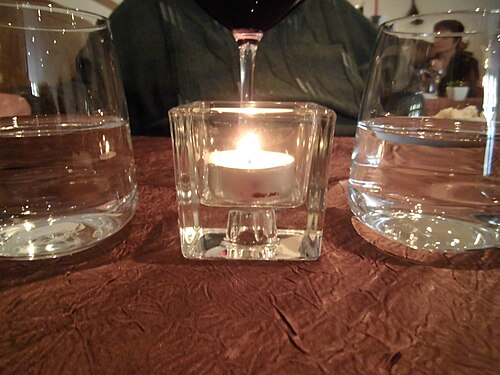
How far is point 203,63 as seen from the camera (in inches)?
50.4

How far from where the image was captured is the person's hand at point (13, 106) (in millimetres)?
287

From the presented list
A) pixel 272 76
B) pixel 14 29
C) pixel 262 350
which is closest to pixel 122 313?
pixel 262 350

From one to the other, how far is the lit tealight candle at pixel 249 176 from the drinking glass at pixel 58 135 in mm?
92

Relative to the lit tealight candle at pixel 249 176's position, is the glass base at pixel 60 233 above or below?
below

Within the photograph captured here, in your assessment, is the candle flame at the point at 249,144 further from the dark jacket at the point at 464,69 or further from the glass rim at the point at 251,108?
the dark jacket at the point at 464,69

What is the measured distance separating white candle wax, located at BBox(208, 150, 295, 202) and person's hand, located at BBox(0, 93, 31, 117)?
14 cm

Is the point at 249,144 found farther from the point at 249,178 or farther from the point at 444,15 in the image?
the point at 444,15

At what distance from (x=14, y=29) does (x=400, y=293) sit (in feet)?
1.00

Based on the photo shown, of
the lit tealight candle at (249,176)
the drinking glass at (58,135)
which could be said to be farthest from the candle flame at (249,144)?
the drinking glass at (58,135)

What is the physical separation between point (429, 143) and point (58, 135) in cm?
30

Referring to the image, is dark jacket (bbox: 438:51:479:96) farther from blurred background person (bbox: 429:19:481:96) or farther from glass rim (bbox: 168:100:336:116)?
glass rim (bbox: 168:100:336:116)

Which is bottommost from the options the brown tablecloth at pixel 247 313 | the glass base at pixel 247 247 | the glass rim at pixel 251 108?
the brown tablecloth at pixel 247 313

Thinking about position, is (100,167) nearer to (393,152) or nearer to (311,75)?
(393,152)

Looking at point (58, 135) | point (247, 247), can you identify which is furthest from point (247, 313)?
point (58, 135)
